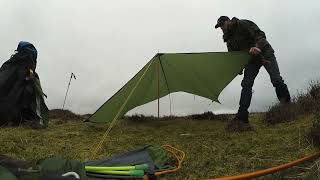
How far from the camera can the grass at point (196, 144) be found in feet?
15.4

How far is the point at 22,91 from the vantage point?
8000mm

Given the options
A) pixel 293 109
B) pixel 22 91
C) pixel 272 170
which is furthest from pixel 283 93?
pixel 272 170

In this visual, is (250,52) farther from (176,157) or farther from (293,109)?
(176,157)

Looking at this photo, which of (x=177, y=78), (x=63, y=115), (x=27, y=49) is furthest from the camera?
(x=63, y=115)

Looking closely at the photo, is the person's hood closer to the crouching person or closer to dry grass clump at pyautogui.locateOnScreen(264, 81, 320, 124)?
the crouching person

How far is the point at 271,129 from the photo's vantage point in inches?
274

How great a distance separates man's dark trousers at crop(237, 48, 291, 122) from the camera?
7.41 m

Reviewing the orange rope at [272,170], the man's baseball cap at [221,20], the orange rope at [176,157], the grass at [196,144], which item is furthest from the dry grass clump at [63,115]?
the orange rope at [272,170]

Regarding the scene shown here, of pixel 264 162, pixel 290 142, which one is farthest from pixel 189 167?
pixel 290 142

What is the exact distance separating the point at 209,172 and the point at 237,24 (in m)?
3.77

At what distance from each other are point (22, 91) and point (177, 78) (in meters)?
2.47

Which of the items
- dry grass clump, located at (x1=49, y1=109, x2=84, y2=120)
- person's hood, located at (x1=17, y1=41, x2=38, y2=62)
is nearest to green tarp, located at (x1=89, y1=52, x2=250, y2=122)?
person's hood, located at (x1=17, y1=41, x2=38, y2=62)

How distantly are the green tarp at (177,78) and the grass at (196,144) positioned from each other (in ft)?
1.32

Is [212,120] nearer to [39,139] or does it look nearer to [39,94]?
[39,94]
